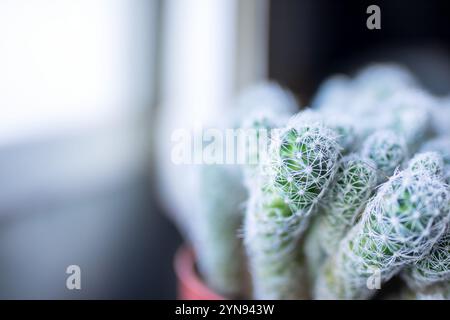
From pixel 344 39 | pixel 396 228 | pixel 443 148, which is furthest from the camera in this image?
pixel 344 39

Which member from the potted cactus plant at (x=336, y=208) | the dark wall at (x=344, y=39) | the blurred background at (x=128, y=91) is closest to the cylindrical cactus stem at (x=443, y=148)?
the potted cactus plant at (x=336, y=208)

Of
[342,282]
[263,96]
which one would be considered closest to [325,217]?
[342,282]

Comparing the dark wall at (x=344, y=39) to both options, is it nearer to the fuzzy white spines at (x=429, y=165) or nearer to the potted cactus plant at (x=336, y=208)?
the potted cactus plant at (x=336, y=208)

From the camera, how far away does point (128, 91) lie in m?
1.17

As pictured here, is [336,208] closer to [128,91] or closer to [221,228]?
[221,228]

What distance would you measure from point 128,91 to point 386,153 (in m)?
0.90

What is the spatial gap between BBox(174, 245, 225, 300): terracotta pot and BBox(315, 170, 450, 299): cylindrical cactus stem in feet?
0.46

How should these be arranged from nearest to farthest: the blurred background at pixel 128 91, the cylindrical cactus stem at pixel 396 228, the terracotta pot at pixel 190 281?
the cylindrical cactus stem at pixel 396 228 → the terracotta pot at pixel 190 281 → the blurred background at pixel 128 91

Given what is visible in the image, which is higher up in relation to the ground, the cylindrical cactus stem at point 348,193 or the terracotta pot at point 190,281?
the cylindrical cactus stem at point 348,193

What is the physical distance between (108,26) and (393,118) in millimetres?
811

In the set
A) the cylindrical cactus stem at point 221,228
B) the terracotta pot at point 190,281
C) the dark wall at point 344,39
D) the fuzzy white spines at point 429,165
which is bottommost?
the terracotta pot at point 190,281

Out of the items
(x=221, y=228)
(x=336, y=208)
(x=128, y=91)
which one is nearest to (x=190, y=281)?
(x=221, y=228)

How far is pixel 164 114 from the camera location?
1.26 metres

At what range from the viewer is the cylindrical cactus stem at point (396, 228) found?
290mm
